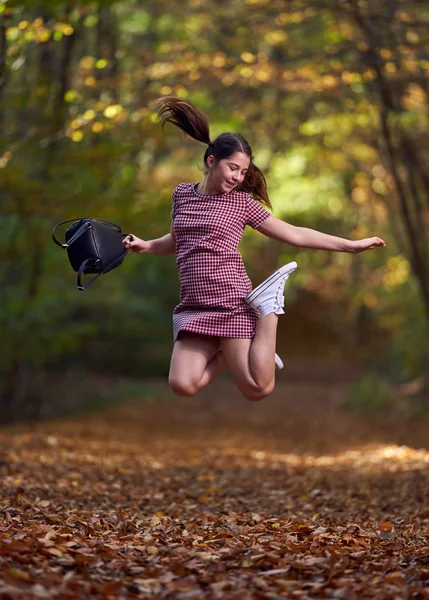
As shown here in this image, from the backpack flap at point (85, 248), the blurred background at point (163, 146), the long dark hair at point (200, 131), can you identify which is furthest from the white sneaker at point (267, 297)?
the blurred background at point (163, 146)

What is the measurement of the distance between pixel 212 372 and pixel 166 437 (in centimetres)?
917

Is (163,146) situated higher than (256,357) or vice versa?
(163,146)

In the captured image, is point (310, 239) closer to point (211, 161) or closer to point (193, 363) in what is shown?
point (211, 161)

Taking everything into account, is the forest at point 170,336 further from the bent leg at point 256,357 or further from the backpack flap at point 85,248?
the backpack flap at point 85,248

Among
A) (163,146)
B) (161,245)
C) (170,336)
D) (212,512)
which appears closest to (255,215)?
(161,245)

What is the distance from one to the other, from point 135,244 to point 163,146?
7.15m

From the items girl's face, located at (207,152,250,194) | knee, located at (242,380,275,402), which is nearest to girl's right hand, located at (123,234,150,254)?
girl's face, located at (207,152,250,194)

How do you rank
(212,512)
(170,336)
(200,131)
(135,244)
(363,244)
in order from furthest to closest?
(170,336) → (212,512) → (200,131) → (135,244) → (363,244)

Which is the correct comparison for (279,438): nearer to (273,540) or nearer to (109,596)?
(273,540)

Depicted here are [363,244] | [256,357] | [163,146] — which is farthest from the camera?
[163,146]

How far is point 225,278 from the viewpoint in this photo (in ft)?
18.9

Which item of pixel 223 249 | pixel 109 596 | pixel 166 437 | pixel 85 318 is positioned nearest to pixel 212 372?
pixel 223 249

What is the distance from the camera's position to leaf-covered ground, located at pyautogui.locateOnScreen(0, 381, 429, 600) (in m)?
4.14

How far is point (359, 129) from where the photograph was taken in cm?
1673
